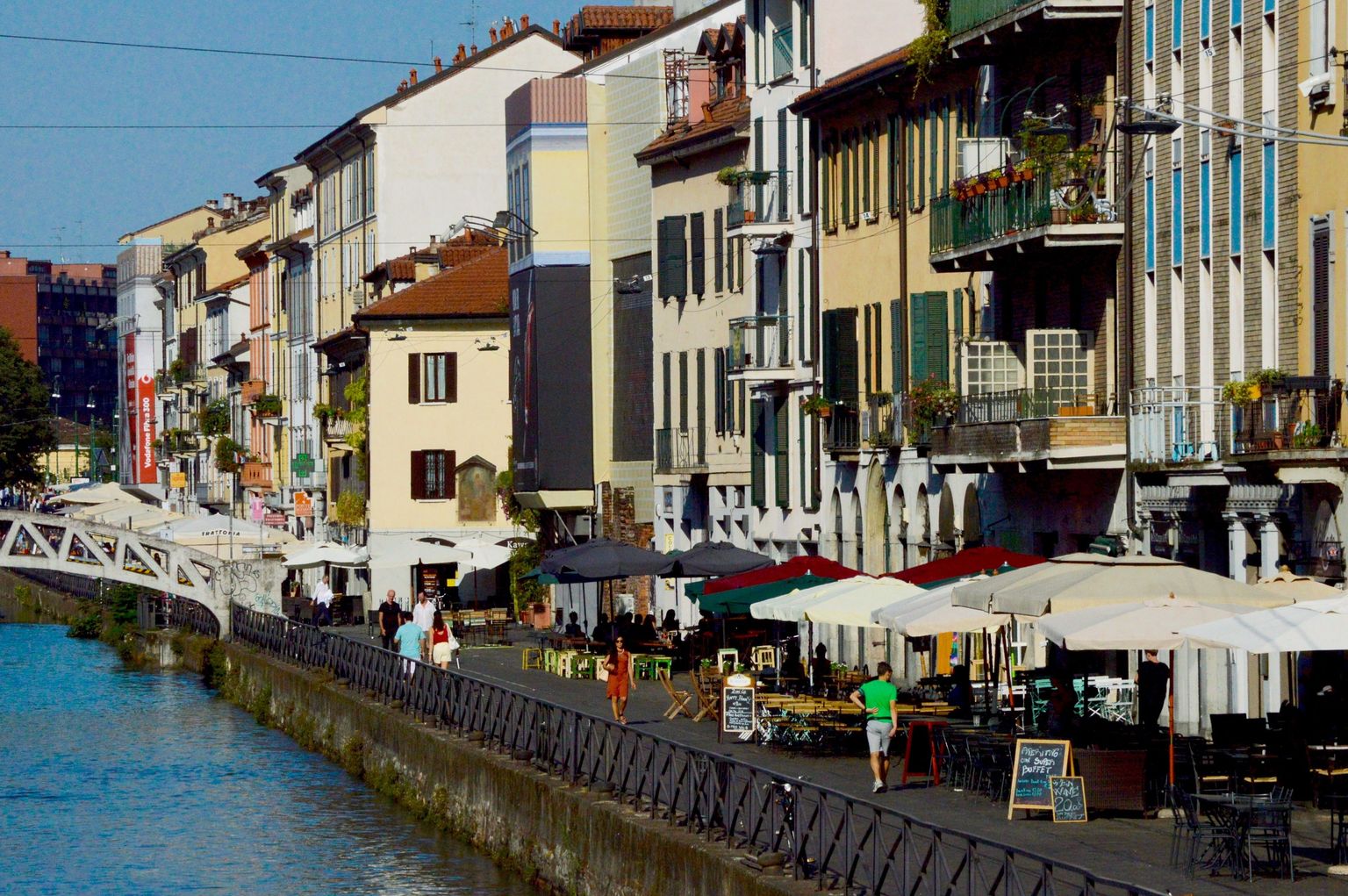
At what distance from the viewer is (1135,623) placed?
2331 cm

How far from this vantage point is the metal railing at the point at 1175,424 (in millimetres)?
30828

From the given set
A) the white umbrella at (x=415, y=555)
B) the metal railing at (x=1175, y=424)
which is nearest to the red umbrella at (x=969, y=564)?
the metal railing at (x=1175, y=424)

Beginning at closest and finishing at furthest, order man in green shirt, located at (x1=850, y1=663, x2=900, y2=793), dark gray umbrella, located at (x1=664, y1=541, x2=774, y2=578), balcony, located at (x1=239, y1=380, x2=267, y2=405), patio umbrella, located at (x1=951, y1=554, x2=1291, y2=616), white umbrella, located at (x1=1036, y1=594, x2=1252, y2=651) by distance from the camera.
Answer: white umbrella, located at (x1=1036, y1=594, x2=1252, y2=651) < patio umbrella, located at (x1=951, y1=554, x2=1291, y2=616) < man in green shirt, located at (x1=850, y1=663, x2=900, y2=793) < dark gray umbrella, located at (x1=664, y1=541, x2=774, y2=578) < balcony, located at (x1=239, y1=380, x2=267, y2=405)

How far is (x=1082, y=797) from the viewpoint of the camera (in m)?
23.5

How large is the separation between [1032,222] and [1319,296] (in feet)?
24.0

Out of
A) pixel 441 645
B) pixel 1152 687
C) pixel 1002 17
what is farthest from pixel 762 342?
pixel 1152 687

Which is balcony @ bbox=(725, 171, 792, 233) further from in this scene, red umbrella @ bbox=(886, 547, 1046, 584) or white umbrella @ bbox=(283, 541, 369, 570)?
white umbrella @ bbox=(283, 541, 369, 570)

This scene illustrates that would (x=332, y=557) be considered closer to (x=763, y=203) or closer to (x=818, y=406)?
(x=763, y=203)

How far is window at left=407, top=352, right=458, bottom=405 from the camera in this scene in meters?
76.5

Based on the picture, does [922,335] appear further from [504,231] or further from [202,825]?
[504,231]

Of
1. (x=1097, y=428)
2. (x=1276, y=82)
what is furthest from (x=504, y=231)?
(x=1276, y=82)

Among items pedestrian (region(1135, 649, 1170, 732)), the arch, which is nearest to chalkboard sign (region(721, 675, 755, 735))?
pedestrian (region(1135, 649, 1170, 732))

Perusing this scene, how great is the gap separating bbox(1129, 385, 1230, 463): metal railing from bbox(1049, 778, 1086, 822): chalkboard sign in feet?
25.0

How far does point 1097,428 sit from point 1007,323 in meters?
5.85
